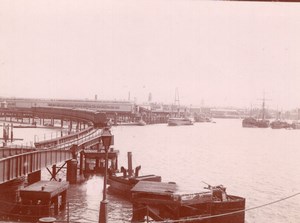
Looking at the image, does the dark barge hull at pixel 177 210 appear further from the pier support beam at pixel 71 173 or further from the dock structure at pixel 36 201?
the pier support beam at pixel 71 173

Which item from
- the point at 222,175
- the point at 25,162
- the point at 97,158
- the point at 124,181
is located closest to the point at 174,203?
the point at 25,162

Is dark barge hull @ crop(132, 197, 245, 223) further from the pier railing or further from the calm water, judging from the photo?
the pier railing

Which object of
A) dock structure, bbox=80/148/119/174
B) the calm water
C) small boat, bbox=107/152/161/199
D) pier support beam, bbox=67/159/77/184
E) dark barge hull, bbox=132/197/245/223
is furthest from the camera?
dock structure, bbox=80/148/119/174

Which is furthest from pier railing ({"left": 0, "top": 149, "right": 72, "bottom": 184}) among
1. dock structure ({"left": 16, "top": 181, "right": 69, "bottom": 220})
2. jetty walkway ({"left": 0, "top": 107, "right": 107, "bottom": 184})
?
dock structure ({"left": 16, "top": 181, "right": 69, "bottom": 220})

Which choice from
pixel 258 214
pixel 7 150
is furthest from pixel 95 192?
pixel 258 214

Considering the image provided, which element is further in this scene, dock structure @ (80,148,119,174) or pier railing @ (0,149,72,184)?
dock structure @ (80,148,119,174)

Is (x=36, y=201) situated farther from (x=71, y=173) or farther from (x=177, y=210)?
(x=71, y=173)

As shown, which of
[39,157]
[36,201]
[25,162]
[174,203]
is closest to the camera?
[174,203]

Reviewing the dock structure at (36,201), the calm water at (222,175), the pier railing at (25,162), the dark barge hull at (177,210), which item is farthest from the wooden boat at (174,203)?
the pier railing at (25,162)
